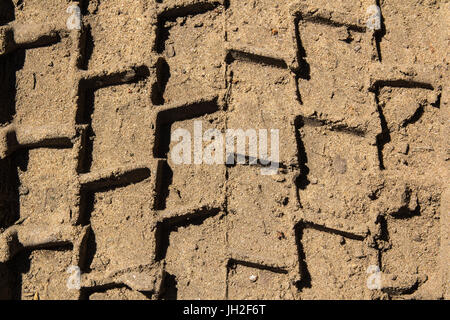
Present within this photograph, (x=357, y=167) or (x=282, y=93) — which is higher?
(x=282, y=93)

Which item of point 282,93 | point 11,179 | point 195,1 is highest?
point 195,1

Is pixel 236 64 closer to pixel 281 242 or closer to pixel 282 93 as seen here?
pixel 282 93

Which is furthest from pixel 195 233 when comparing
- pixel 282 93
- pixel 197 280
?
pixel 282 93

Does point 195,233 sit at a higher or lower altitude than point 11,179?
lower

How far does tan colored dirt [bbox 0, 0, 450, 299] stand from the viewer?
41.3 inches

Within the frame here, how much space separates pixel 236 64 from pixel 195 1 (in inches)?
7.7

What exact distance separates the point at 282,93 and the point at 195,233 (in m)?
0.41

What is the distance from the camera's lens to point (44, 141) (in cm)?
111

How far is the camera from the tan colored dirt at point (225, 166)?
1049mm

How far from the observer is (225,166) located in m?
1.08

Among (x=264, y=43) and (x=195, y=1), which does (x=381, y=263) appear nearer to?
(x=264, y=43)

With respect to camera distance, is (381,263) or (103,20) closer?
(381,263)

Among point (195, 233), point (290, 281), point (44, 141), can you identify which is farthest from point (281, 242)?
point (44, 141)

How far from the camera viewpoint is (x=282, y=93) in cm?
110
